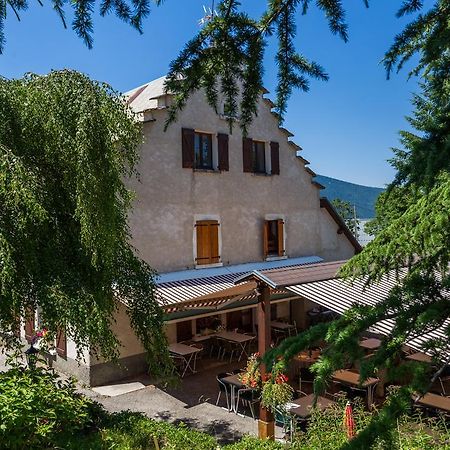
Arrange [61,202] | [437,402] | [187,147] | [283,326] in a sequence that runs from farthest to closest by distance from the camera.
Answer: [283,326] < [187,147] < [437,402] < [61,202]

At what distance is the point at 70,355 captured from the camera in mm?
16188

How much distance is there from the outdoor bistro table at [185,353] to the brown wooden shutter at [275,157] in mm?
8927

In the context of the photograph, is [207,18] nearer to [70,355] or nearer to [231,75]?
[231,75]

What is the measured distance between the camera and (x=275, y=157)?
21.5 metres

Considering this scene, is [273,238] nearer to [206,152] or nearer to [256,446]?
[206,152]

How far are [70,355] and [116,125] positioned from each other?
9459mm

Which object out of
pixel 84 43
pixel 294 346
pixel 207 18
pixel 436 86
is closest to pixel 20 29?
pixel 84 43

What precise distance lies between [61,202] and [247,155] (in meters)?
11.6

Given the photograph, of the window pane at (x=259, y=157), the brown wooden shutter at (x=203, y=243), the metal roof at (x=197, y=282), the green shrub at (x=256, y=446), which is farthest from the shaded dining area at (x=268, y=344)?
the window pane at (x=259, y=157)

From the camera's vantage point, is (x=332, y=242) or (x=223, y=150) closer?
(x=223, y=150)

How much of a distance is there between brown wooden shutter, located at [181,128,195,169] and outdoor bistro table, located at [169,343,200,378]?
6774 mm

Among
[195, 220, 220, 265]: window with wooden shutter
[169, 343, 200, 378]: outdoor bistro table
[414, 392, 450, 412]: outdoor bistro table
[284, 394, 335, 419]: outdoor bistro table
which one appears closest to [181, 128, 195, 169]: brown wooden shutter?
[195, 220, 220, 265]: window with wooden shutter

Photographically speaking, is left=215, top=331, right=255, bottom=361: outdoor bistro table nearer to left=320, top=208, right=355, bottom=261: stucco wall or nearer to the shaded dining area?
the shaded dining area

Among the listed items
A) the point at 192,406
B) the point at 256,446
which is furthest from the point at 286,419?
the point at 192,406
